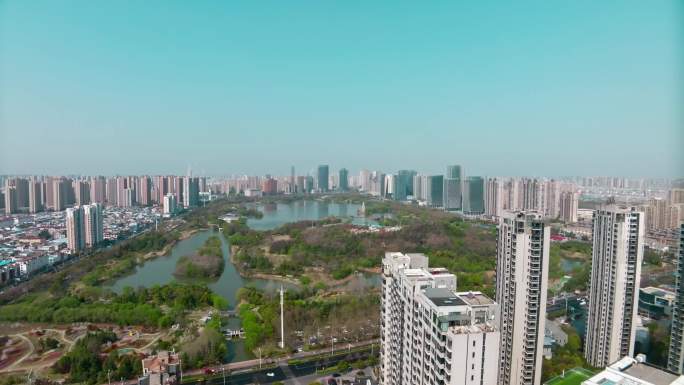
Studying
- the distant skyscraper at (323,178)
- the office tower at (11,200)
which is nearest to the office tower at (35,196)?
the office tower at (11,200)

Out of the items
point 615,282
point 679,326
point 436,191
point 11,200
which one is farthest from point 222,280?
point 436,191

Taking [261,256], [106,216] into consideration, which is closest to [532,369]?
[261,256]

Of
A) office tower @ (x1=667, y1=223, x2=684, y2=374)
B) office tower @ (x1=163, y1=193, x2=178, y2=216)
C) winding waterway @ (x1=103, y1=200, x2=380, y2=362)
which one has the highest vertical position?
office tower @ (x1=667, y1=223, x2=684, y2=374)

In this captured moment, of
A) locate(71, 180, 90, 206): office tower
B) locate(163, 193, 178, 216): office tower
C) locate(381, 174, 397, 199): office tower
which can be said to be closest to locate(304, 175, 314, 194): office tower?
locate(381, 174, 397, 199): office tower

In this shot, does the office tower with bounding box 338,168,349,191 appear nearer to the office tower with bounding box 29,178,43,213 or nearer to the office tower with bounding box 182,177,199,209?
the office tower with bounding box 182,177,199,209

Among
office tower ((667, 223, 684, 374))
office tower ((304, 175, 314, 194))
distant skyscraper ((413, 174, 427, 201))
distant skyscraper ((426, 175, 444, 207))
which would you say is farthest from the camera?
office tower ((304, 175, 314, 194))

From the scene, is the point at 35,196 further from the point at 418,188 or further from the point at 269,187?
the point at 418,188

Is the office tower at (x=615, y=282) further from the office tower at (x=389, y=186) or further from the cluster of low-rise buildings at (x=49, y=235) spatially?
the office tower at (x=389, y=186)

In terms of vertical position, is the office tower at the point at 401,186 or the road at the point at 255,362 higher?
the office tower at the point at 401,186
